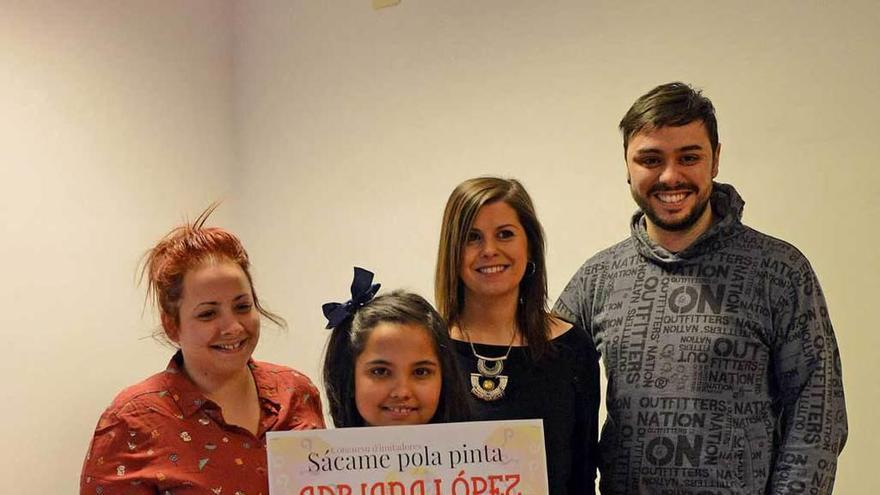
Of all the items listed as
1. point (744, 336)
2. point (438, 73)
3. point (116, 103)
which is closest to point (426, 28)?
point (438, 73)

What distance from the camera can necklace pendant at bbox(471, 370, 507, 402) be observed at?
Result: 6.41ft

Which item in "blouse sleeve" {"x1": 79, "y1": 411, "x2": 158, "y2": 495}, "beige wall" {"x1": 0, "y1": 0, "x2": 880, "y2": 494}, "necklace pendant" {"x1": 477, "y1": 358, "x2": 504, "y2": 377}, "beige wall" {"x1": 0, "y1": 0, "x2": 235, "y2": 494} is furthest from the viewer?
"beige wall" {"x1": 0, "y1": 0, "x2": 235, "y2": 494}

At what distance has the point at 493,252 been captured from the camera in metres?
1.99

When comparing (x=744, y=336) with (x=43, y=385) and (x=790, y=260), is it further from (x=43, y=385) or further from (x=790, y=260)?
(x=43, y=385)

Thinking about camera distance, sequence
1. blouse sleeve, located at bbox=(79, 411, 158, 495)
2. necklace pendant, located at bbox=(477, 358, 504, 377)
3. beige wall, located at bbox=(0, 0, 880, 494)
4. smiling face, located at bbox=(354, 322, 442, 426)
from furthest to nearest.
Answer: beige wall, located at bbox=(0, 0, 880, 494), necklace pendant, located at bbox=(477, 358, 504, 377), blouse sleeve, located at bbox=(79, 411, 158, 495), smiling face, located at bbox=(354, 322, 442, 426)

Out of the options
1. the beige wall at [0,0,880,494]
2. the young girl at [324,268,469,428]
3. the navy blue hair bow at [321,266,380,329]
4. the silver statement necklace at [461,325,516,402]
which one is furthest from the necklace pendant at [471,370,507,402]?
the beige wall at [0,0,880,494]

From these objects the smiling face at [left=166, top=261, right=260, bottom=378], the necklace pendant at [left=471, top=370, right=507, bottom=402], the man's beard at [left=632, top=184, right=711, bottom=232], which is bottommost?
the necklace pendant at [left=471, top=370, right=507, bottom=402]

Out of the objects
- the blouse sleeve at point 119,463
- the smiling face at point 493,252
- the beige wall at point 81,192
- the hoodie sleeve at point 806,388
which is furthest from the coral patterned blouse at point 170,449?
the beige wall at point 81,192

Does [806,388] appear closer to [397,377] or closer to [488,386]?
[488,386]

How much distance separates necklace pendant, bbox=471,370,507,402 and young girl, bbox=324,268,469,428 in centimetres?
13

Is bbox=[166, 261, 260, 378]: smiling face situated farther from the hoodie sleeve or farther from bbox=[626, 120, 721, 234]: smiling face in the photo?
the hoodie sleeve

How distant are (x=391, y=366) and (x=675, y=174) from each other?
704 millimetres

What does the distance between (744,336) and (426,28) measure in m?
1.73

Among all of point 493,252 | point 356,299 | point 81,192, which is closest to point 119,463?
point 356,299
